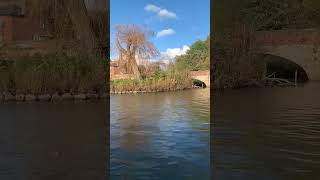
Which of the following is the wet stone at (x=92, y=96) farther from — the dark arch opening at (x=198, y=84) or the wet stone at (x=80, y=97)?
the dark arch opening at (x=198, y=84)

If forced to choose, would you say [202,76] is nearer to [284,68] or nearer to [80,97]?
[284,68]

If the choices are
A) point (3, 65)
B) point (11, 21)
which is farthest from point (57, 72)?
point (11, 21)

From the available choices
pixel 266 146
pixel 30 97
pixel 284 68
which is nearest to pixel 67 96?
pixel 30 97

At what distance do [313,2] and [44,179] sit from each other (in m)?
29.2

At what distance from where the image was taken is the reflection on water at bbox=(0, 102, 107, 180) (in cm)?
450

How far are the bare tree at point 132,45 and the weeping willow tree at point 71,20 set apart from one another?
564cm

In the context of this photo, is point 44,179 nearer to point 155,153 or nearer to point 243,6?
point 155,153

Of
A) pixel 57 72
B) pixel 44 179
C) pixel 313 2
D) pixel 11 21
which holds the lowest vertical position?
pixel 44 179

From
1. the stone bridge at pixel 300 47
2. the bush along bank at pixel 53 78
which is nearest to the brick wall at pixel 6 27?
the bush along bank at pixel 53 78

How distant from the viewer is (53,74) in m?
14.8

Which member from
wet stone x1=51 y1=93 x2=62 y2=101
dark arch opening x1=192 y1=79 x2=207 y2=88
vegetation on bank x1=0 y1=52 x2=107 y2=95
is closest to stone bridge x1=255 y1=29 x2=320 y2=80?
dark arch opening x1=192 y1=79 x2=207 y2=88

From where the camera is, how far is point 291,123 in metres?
8.22

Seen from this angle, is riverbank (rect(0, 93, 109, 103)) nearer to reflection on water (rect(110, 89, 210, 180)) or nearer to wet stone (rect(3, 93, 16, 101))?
wet stone (rect(3, 93, 16, 101))

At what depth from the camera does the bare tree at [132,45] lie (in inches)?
971
